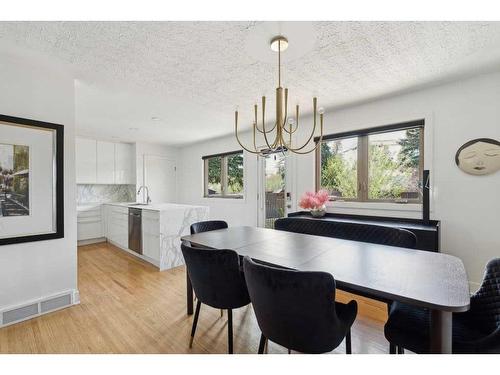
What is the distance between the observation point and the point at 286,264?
4.63ft

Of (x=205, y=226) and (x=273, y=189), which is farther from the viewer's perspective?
(x=273, y=189)

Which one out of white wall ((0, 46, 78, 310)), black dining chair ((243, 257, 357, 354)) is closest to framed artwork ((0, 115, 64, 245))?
white wall ((0, 46, 78, 310))

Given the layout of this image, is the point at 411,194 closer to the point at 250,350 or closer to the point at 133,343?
the point at 250,350

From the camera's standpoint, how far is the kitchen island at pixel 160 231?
342 cm

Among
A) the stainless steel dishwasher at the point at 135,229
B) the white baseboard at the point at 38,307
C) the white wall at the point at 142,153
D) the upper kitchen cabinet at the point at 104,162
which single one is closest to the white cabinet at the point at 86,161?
the upper kitchen cabinet at the point at 104,162

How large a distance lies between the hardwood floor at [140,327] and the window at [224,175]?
8.64 feet

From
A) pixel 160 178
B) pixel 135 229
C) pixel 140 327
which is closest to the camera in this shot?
pixel 140 327

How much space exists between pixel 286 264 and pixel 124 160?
5.31m

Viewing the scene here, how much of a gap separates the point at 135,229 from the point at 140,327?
2.19 meters

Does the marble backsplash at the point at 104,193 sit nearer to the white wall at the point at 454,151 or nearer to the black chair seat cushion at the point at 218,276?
the black chair seat cushion at the point at 218,276

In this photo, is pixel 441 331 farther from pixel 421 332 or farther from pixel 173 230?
pixel 173 230

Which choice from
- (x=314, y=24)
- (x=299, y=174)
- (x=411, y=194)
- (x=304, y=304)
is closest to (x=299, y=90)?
(x=314, y=24)

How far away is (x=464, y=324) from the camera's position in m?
1.27

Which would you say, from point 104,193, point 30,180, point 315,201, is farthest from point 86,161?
point 315,201
